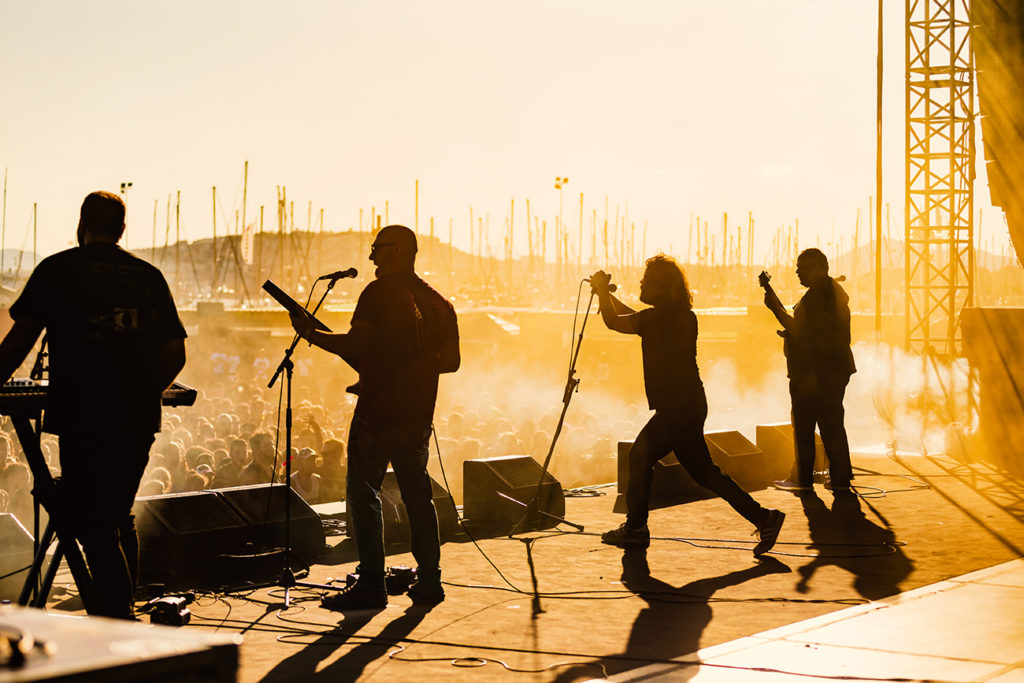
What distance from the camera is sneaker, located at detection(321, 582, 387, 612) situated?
5.70 meters

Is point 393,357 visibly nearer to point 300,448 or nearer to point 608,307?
point 608,307

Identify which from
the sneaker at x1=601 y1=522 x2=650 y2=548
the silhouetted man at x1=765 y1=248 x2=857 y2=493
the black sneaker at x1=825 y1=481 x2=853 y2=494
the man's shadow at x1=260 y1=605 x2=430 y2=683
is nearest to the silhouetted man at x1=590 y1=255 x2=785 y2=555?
the sneaker at x1=601 y1=522 x2=650 y2=548

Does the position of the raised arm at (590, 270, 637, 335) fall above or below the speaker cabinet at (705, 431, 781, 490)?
above

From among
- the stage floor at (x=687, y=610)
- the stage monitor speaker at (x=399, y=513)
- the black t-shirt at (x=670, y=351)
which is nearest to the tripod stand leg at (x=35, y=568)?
the stage floor at (x=687, y=610)

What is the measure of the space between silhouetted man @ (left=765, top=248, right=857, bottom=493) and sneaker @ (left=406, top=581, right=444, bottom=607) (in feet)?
16.0

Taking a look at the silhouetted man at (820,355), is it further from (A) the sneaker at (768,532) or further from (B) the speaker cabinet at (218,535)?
(B) the speaker cabinet at (218,535)

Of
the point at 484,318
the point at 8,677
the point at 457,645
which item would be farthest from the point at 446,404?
the point at 8,677

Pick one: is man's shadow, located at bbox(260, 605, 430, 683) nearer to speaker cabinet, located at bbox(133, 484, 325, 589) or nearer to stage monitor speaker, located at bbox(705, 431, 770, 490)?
speaker cabinet, located at bbox(133, 484, 325, 589)

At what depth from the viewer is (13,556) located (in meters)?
5.97

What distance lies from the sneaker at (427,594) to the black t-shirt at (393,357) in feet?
3.00

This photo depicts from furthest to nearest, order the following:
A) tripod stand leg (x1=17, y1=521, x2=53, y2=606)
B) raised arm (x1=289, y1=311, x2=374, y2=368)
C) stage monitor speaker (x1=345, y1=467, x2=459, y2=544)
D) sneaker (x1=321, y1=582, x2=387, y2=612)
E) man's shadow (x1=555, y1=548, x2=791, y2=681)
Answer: stage monitor speaker (x1=345, y1=467, x2=459, y2=544) → sneaker (x1=321, y1=582, x2=387, y2=612) → raised arm (x1=289, y1=311, x2=374, y2=368) → man's shadow (x1=555, y1=548, x2=791, y2=681) → tripod stand leg (x1=17, y1=521, x2=53, y2=606)

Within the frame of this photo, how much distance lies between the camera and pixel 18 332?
416cm

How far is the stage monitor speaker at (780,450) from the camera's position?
1165cm

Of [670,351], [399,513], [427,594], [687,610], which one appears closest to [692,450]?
[670,351]
